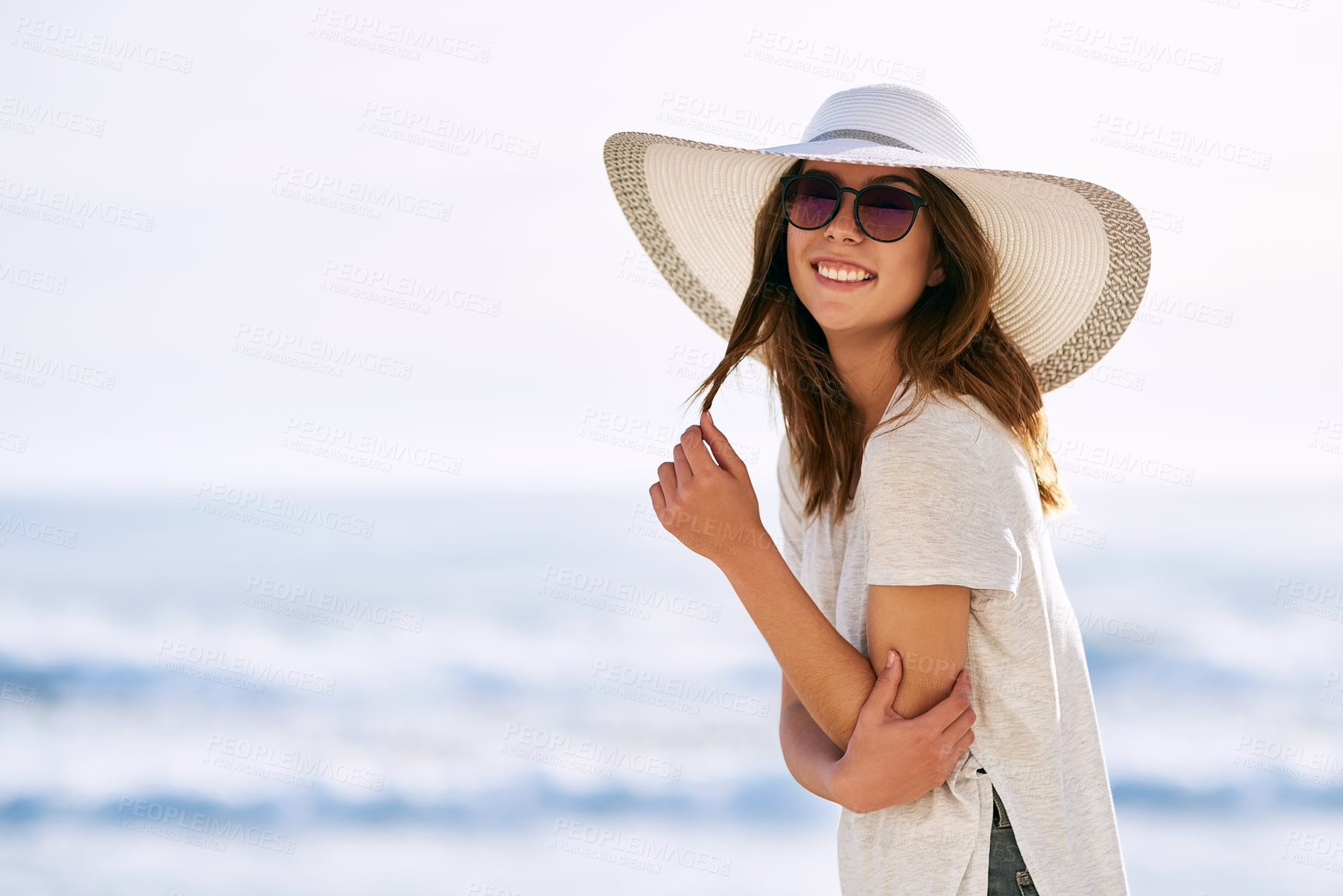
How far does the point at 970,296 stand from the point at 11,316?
22127 millimetres

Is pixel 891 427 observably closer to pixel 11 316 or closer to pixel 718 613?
pixel 718 613

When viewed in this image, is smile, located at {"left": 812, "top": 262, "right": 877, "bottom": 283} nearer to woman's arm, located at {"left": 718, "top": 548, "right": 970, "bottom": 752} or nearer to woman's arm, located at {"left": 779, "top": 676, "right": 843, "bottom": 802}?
woman's arm, located at {"left": 718, "top": 548, "right": 970, "bottom": 752}

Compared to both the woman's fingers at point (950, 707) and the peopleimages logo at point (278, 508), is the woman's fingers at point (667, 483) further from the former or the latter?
the peopleimages logo at point (278, 508)

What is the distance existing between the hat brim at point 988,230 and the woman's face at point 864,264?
7cm

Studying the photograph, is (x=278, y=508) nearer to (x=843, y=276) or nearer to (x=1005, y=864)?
(x=843, y=276)

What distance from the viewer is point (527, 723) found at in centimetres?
838

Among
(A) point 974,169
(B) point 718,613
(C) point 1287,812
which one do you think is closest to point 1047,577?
(A) point 974,169

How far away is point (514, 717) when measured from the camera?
845 centimetres

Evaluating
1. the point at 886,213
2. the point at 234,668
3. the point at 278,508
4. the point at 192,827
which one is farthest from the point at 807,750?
the point at 278,508

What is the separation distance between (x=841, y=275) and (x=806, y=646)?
2.16 ft

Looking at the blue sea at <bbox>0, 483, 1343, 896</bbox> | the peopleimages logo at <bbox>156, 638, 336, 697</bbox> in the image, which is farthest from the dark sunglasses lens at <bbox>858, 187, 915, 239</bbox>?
the peopleimages logo at <bbox>156, 638, 336, 697</bbox>

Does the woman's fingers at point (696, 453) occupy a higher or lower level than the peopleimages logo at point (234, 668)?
lower

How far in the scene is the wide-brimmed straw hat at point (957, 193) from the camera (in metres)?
1.94

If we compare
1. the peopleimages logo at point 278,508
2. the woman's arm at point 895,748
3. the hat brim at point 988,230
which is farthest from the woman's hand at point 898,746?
the peopleimages logo at point 278,508
